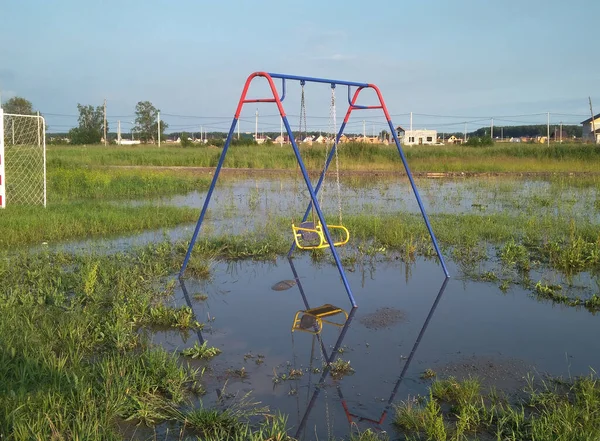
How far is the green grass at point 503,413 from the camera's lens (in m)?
3.42

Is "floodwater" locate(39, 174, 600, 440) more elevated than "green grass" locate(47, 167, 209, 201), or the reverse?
"green grass" locate(47, 167, 209, 201)

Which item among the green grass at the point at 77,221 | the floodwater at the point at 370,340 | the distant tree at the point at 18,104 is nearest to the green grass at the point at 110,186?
the green grass at the point at 77,221

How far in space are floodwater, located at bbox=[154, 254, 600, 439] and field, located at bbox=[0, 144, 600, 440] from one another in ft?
0.07

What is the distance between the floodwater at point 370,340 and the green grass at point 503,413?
0.58ft

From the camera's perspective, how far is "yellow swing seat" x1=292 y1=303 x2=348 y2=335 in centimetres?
566

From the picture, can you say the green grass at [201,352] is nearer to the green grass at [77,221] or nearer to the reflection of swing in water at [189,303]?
the reflection of swing in water at [189,303]

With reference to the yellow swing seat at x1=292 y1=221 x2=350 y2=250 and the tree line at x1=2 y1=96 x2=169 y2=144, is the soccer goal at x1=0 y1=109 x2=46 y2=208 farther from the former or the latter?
the tree line at x1=2 y1=96 x2=169 y2=144

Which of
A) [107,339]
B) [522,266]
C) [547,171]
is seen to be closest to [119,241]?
[107,339]

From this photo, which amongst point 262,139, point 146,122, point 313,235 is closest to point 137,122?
point 146,122

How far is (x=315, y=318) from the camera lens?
5949 mm

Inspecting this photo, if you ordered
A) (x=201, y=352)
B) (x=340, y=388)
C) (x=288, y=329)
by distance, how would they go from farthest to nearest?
(x=288, y=329), (x=201, y=352), (x=340, y=388)

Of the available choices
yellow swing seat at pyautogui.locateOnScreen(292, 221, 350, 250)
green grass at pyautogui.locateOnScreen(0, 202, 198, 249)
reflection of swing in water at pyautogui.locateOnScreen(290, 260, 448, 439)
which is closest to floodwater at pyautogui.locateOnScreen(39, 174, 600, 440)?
reflection of swing in water at pyautogui.locateOnScreen(290, 260, 448, 439)

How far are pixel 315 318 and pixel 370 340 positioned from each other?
79 centimetres

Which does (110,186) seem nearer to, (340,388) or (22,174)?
(22,174)
